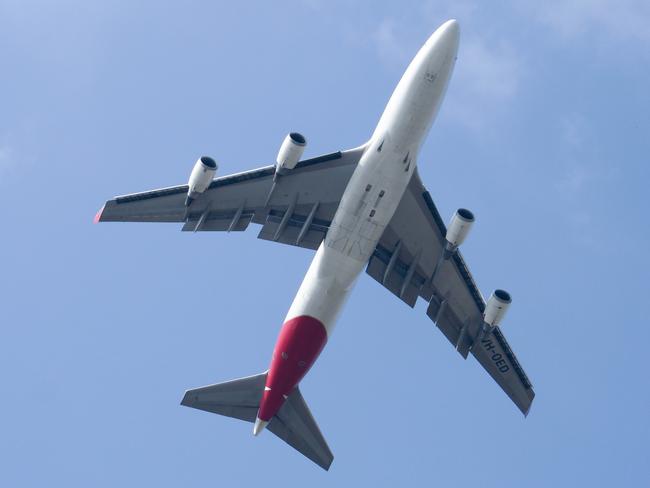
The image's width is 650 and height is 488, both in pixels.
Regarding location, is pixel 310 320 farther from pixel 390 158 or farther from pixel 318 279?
pixel 390 158

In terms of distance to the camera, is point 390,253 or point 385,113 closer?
point 385,113

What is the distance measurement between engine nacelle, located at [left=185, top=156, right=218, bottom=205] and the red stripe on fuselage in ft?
24.6

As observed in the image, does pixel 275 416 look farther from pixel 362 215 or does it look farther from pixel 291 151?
pixel 291 151

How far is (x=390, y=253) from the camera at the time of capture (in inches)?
2245

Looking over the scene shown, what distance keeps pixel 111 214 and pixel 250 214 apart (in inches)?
264

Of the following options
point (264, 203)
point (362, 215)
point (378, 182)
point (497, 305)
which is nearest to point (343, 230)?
point (362, 215)

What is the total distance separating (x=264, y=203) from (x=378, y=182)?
22.3ft

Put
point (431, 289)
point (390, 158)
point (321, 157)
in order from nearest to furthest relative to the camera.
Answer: point (390, 158) < point (321, 157) < point (431, 289)

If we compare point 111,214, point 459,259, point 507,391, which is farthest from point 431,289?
point 111,214

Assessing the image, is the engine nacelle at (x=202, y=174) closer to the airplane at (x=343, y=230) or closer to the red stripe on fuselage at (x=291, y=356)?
the airplane at (x=343, y=230)

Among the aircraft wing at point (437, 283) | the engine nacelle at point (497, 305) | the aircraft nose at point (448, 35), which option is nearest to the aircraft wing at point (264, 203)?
the aircraft wing at point (437, 283)

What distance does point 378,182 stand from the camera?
2002 inches

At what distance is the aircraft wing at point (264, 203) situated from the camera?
53.9 meters

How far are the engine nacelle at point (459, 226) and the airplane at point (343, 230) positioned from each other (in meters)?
0.05
